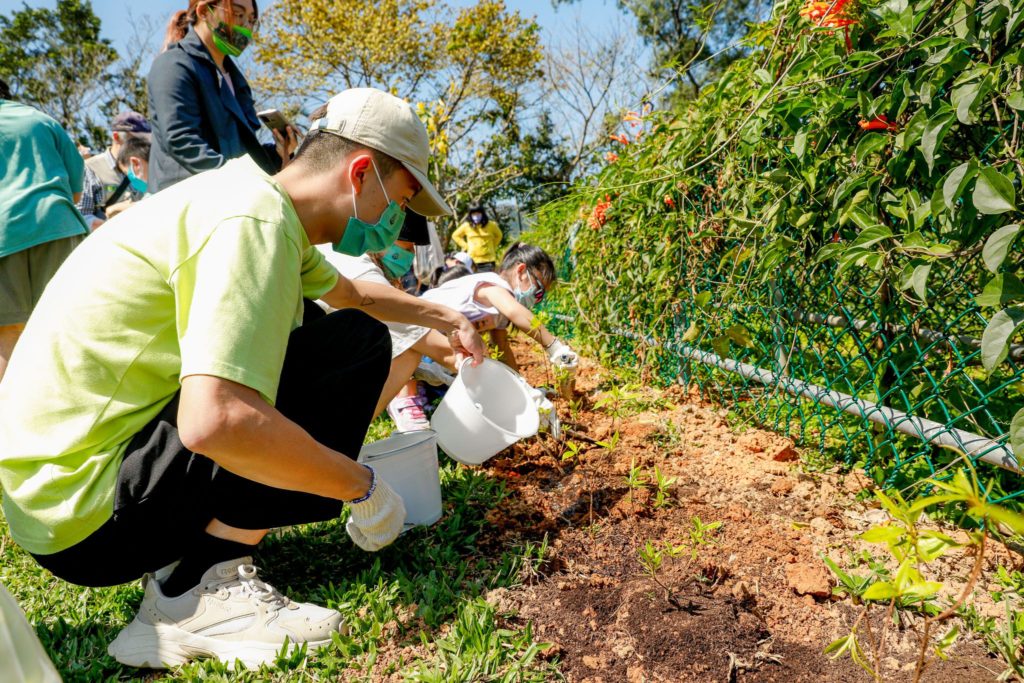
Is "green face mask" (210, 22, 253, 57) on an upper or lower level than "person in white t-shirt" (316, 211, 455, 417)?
upper

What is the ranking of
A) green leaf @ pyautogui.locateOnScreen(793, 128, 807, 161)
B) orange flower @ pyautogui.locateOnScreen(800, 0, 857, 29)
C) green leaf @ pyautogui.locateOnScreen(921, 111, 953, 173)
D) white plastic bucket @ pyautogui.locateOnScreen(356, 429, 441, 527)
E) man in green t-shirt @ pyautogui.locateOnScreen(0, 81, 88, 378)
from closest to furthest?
green leaf @ pyautogui.locateOnScreen(921, 111, 953, 173) → orange flower @ pyautogui.locateOnScreen(800, 0, 857, 29) → green leaf @ pyautogui.locateOnScreen(793, 128, 807, 161) → white plastic bucket @ pyautogui.locateOnScreen(356, 429, 441, 527) → man in green t-shirt @ pyautogui.locateOnScreen(0, 81, 88, 378)

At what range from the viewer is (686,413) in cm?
260

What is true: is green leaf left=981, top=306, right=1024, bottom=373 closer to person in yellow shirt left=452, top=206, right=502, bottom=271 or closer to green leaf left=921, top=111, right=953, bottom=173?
green leaf left=921, top=111, right=953, bottom=173

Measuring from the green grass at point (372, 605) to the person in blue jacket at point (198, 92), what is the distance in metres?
1.32

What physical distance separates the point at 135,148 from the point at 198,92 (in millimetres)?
1548

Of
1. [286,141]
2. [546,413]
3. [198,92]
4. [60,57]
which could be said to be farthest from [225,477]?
[60,57]

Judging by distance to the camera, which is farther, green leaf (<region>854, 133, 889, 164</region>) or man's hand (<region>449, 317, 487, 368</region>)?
man's hand (<region>449, 317, 487, 368</region>)

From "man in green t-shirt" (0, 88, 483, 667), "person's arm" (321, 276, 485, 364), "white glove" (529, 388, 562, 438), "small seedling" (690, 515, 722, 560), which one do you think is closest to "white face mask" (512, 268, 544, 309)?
"white glove" (529, 388, 562, 438)

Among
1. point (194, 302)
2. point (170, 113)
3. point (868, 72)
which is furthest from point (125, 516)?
point (868, 72)

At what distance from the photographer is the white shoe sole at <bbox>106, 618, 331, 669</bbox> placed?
143 centimetres

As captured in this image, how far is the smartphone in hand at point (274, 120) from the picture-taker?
2.73 metres

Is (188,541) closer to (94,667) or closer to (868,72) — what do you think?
(94,667)

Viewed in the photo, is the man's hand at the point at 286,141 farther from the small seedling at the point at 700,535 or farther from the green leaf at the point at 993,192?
the green leaf at the point at 993,192

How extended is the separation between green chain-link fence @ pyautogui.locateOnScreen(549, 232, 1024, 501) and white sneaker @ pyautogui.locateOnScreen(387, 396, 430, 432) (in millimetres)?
1019
